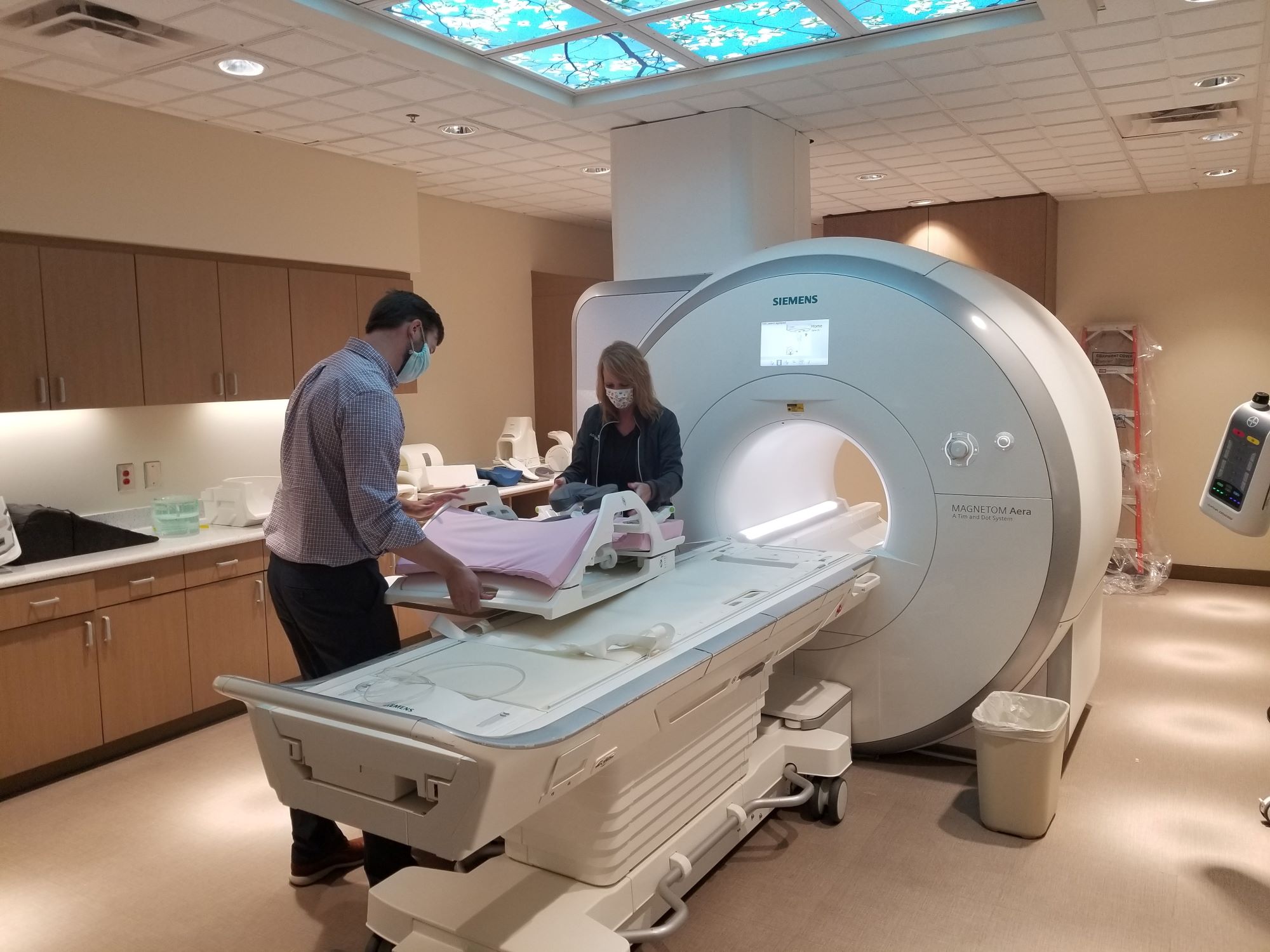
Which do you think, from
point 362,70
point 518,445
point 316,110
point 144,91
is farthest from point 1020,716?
point 144,91

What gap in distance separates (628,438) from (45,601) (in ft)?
6.24

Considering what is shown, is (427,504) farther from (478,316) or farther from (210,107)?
(478,316)

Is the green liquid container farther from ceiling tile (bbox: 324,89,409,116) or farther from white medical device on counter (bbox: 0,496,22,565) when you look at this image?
ceiling tile (bbox: 324,89,409,116)

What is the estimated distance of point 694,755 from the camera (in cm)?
225

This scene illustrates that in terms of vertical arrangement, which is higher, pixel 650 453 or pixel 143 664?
pixel 650 453

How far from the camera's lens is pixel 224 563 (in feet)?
11.9

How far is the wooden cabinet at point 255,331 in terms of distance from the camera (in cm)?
387

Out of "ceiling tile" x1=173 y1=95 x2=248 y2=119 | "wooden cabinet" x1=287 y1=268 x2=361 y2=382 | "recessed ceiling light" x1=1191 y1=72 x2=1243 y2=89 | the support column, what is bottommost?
"wooden cabinet" x1=287 y1=268 x2=361 y2=382

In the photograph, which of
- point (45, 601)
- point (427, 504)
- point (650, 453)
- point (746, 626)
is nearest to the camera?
point (746, 626)

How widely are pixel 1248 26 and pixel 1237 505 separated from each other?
1.39m

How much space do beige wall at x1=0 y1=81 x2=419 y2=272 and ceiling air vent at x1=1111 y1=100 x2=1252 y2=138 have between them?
125 inches

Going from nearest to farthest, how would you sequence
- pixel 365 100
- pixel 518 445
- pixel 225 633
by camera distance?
pixel 365 100
pixel 225 633
pixel 518 445

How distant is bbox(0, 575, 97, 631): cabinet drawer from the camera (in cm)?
299

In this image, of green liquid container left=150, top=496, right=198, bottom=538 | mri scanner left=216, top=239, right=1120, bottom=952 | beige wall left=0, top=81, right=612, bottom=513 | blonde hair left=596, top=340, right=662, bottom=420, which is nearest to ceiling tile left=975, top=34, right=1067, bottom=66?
mri scanner left=216, top=239, right=1120, bottom=952
